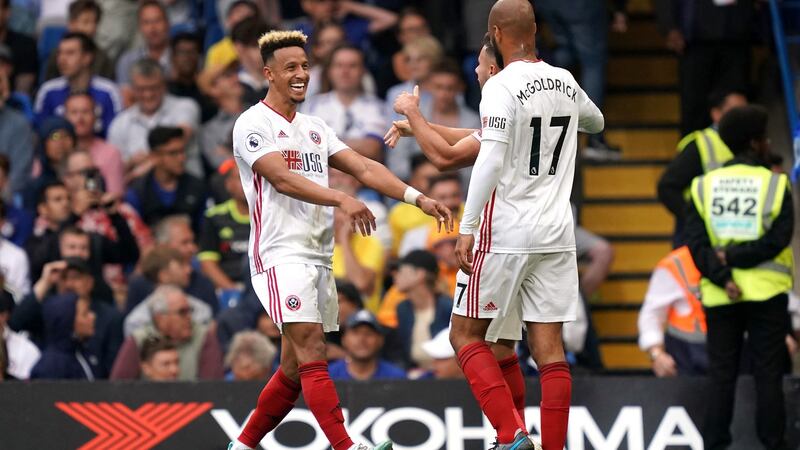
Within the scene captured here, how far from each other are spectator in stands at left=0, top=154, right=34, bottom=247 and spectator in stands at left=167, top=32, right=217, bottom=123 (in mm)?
1894

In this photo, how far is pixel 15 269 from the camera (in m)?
13.3

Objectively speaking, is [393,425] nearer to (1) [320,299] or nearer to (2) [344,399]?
(2) [344,399]

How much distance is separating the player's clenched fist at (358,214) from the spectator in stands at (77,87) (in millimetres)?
7219

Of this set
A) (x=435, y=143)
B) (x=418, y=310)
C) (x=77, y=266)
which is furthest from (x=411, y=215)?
(x=435, y=143)

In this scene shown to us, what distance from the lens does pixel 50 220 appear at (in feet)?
44.8

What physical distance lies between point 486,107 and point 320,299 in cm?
140

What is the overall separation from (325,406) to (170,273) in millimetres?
4590

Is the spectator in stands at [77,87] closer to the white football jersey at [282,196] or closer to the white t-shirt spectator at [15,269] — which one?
the white t-shirt spectator at [15,269]

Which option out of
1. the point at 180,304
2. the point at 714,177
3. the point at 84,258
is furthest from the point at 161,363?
the point at 714,177

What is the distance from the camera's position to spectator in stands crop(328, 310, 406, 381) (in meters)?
11.6

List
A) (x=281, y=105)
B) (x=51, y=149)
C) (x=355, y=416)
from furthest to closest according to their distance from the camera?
(x=51, y=149) < (x=355, y=416) < (x=281, y=105)

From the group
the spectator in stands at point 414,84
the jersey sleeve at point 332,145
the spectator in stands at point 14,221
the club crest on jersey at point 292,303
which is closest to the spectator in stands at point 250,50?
the spectator in stands at point 414,84

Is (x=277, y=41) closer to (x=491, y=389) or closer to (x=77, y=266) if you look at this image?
(x=491, y=389)

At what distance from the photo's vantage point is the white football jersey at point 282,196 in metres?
8.71
